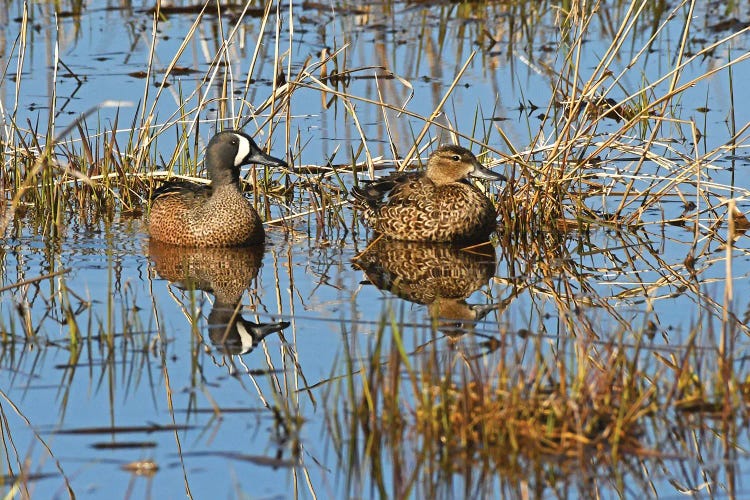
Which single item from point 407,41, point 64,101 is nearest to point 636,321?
point 64,101

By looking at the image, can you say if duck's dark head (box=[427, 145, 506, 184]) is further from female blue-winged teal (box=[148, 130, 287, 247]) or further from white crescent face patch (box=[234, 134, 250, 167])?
white crescent face patch (box=[234, 134, 250, 167])

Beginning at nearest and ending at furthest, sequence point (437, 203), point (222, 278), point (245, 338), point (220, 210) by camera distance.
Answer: point (245, 338)
point (222, 278)
point (220, 210)
point (437, 203)

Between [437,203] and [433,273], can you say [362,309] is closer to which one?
[433,273]

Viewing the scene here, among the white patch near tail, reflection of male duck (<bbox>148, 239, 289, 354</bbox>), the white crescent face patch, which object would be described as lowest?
the white patch near tail

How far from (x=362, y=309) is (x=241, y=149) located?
1864 millimetres

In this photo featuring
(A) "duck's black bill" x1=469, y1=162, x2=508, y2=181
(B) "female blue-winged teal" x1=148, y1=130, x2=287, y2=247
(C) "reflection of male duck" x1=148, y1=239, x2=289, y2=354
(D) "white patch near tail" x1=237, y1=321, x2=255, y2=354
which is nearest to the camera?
(D) "white patch near tail" x1=237, y1=321, x2=255, y2=354

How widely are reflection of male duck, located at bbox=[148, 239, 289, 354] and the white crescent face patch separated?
1.71ft

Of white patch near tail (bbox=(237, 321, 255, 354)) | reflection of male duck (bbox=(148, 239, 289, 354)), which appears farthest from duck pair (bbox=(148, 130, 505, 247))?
white patch near tail (bbox=(237, 321, 255, 354))

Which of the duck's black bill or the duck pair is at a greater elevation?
the duck's black bill

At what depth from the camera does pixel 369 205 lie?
841cm

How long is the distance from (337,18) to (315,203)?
18.4ft

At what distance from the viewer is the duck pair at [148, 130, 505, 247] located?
8.03 metres

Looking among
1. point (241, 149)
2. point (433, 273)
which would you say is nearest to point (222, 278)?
point (241, 149)

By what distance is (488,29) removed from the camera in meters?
13.0
